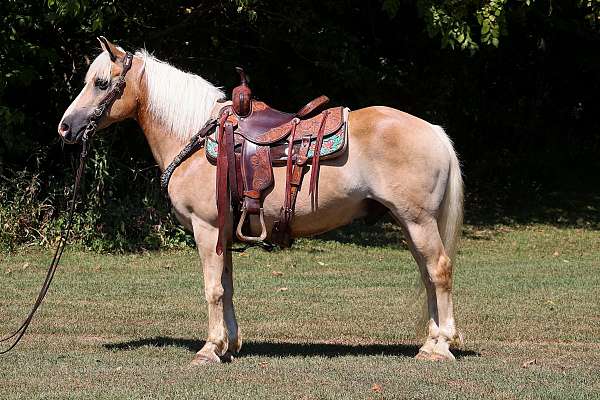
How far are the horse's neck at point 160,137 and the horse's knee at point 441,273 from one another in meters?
2.02

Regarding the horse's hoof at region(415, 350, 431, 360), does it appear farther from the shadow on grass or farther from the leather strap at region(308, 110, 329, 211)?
the leather strap at region(308, 110, 329, 211)

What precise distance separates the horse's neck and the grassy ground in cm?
145

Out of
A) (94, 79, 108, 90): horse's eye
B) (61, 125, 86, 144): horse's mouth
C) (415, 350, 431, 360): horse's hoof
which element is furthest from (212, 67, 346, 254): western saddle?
(415, 350, 431, 360): horse's hoof

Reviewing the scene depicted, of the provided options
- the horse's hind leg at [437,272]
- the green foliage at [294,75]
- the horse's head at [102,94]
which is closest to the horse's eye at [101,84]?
the horse's head at [102,94]

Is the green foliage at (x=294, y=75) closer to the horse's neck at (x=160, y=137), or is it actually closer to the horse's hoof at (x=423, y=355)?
the horse's neck at (x=160, y=137)

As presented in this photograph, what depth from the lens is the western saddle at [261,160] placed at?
7.23 metres

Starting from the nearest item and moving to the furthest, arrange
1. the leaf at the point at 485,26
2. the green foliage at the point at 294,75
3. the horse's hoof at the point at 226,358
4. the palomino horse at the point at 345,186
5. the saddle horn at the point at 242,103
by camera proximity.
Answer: the palomino horse at the point at 345,186 → the horse's hoof at the point at 226,358 → the saddle horn at the point at 242,103 → the leaf at the point at 485,26 → the green foliage at the point at 294,75

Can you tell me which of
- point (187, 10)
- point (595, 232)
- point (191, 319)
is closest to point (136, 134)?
point (187, 10)

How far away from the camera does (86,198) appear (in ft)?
46.6

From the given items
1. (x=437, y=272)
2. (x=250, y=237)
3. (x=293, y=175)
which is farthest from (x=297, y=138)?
(x=437, y=272)

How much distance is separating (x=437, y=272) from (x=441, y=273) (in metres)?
0.03

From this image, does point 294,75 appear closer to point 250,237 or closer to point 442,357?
point 250,237

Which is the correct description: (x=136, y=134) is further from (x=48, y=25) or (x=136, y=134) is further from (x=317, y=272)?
(x=317, y=272)

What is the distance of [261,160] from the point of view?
7.27 m
